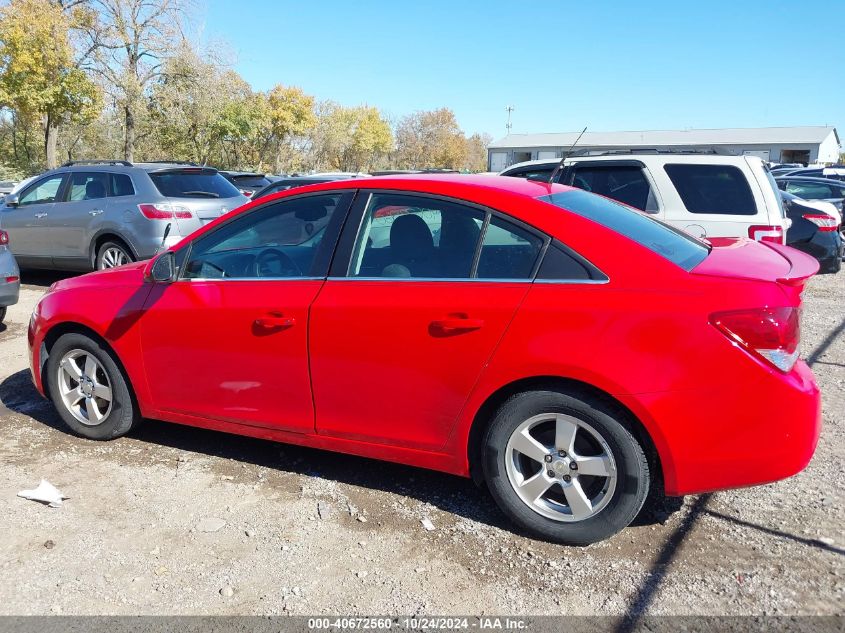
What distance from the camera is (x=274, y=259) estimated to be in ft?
12.8

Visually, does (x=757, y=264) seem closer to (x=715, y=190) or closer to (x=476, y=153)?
(x=715, y=190)

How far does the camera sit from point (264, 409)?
3.77 m

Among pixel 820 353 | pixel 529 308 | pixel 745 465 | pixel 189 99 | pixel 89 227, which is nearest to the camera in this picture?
pixel 745 465

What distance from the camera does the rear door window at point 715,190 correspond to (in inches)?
264

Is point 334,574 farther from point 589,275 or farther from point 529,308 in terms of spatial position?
point 589,275

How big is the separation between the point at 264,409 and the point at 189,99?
32965 millimetres

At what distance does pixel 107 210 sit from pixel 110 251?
541 mm

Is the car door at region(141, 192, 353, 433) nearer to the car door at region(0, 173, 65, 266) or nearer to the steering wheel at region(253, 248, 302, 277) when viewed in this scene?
the steering wheel at region(253, 248, 302, 277)

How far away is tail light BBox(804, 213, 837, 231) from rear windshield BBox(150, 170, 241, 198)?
335 inches

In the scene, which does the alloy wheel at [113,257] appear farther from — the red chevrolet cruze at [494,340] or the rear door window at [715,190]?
the rear door window at [715,190]

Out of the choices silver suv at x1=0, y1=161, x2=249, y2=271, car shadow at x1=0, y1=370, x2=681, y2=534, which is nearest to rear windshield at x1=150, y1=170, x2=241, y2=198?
silver suv at x1=0, y1=161, x2=249, y2=271

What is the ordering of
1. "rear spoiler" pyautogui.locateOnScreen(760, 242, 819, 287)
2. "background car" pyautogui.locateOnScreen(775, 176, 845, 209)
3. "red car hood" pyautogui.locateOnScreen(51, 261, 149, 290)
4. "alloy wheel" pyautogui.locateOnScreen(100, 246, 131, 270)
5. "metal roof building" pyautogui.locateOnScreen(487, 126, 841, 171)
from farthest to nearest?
"metal roof building" pyautogui.locateOnScreen(487, 126, 841, 171), "background car" pyautogui.locateOnScreen(775, 176, 845, 209), "alloy wheel" pyautogui.locateOnScreen(100, 246, 131, 270), "red car hood" pyautogui.locateOnScreen(51, 261, 149, 290), "rear spoiler" pyautogui.locateOnScreen(760, 242, 819, 287)

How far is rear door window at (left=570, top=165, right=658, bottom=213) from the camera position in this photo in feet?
23.1

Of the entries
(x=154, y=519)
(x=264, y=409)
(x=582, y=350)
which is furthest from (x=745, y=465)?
(x=154, y=519)
